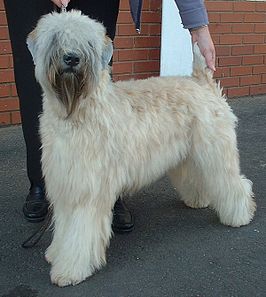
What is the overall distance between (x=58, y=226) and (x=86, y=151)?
0.49 m

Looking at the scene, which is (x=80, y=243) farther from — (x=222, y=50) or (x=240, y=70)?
(x=240, y=70)

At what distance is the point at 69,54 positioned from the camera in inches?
92.7

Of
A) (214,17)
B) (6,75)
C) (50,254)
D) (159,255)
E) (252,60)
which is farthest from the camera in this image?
(252,60)

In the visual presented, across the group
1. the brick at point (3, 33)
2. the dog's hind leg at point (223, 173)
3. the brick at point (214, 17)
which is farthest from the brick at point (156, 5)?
the dog's hind leg at point (223, 173)

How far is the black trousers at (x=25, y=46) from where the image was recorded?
3.30 metres

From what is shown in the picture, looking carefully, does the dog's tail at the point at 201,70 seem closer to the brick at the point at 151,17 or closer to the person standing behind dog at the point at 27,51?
the person standing behind dog at the point at 27,51

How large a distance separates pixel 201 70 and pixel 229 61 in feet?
12.0

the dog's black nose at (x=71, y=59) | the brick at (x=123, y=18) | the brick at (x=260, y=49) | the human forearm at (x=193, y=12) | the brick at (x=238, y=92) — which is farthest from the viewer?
the brick at (x=260, y=49)

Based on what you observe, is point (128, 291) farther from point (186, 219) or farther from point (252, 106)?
point (252, 106)

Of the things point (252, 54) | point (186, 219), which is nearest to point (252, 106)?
point (252, 54)

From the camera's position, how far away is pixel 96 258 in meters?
2.82

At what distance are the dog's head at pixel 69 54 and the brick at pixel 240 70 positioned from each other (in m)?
Result: 4.59

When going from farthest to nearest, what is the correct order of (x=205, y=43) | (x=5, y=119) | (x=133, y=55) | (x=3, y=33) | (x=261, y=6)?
(x=261, y=6)
(x=133, y=55)
(x=5, y=119)
(x=3, y=33)
(x=205, y=43)

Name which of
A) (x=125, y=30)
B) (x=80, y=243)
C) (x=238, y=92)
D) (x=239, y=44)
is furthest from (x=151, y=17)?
(x=80, y=243)
